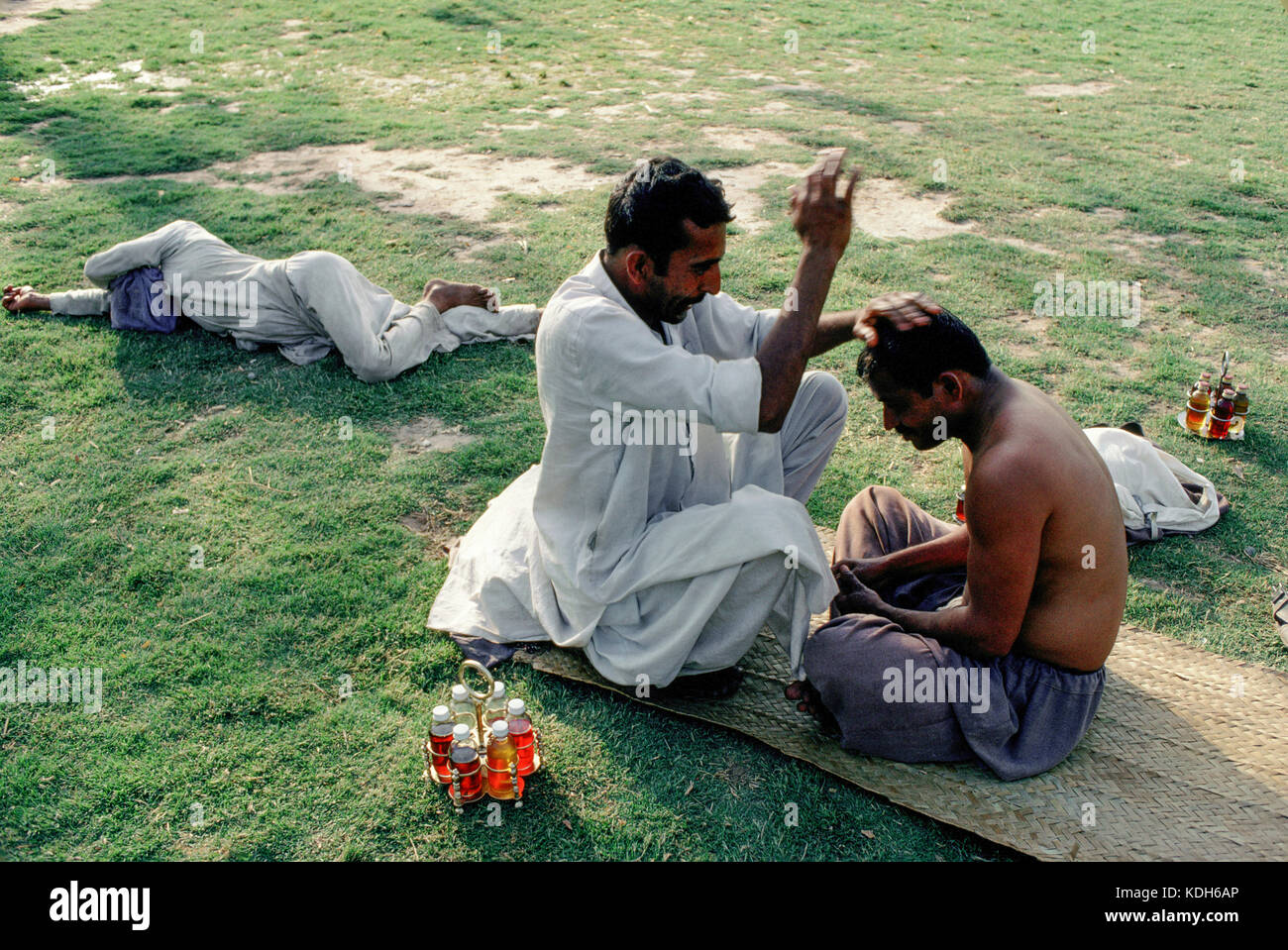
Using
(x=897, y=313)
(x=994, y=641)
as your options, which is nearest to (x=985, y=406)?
(x=897, y=313)

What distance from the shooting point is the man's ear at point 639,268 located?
3.51 m

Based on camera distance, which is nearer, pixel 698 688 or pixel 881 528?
pixel 698 688

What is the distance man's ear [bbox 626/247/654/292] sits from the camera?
3.51 meters

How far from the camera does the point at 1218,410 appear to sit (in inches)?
220

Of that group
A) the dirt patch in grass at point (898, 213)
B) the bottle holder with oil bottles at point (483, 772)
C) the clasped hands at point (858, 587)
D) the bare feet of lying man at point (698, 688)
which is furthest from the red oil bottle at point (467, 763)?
the dirt patch in grass at point (898, 213)

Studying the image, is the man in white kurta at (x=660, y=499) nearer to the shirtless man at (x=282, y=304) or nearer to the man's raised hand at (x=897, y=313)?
the man's raised hand at (x=897, y=313)

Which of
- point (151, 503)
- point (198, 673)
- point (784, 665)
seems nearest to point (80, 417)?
Result: point (151, 503)

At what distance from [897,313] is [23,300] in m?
5.90

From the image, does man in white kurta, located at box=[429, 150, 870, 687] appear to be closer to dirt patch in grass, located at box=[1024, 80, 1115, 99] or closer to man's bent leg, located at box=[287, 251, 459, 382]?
man's bent leg, located at box=[287, 251, 459, 382]

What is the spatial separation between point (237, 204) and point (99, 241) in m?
1.10

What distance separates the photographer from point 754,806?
346 cm

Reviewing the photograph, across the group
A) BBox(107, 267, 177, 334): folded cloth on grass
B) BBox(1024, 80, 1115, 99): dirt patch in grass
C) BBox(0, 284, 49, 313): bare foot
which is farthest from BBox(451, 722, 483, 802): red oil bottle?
BBox(1024, 80, 1115, 99): dirt patch in grass

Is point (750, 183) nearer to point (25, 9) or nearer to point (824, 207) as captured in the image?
point (824, 207)

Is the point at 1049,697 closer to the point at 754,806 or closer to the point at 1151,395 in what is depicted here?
the point at 754,806
